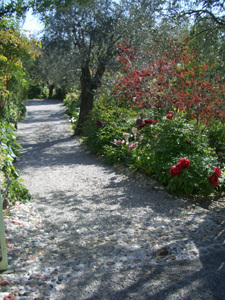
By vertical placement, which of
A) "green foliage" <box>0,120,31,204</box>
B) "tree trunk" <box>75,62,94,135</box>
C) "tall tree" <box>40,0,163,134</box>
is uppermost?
"tall tree" <box>40,0,163,134</box>

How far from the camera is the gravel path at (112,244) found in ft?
8.75

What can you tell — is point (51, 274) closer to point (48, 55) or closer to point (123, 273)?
point (123, 273)

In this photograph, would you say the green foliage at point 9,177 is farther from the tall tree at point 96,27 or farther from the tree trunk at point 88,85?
the tree trunk at point 88,85

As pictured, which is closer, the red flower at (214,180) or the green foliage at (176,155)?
the red flower at (214,180)

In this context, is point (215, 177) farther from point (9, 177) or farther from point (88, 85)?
point (88, 85)

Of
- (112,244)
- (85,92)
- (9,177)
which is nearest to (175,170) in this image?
(112,244)

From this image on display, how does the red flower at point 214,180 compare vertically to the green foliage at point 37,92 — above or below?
below

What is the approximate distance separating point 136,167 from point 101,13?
22.0ft

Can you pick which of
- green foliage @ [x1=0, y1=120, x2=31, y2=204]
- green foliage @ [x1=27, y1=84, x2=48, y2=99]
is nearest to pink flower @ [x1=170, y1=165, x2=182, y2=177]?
green foliage @ [x1=0, y1=120, x2=31, y2=204]

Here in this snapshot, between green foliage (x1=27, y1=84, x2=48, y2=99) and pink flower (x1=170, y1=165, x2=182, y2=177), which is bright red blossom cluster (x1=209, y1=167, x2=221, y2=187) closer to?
pink flower (x1=170, y1=165, x2=182, y2=177)

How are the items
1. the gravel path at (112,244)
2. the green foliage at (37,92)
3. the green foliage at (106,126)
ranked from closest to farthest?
the gravel path at (112,244)
the green foliage at (106,126)
the green foliage at (37,92)

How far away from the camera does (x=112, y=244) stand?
358cm

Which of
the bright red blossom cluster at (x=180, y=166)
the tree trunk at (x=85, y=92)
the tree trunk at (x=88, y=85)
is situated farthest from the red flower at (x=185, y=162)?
the tree trunk at (x=85, y=92)

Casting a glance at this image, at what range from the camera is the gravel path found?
2668 mm
